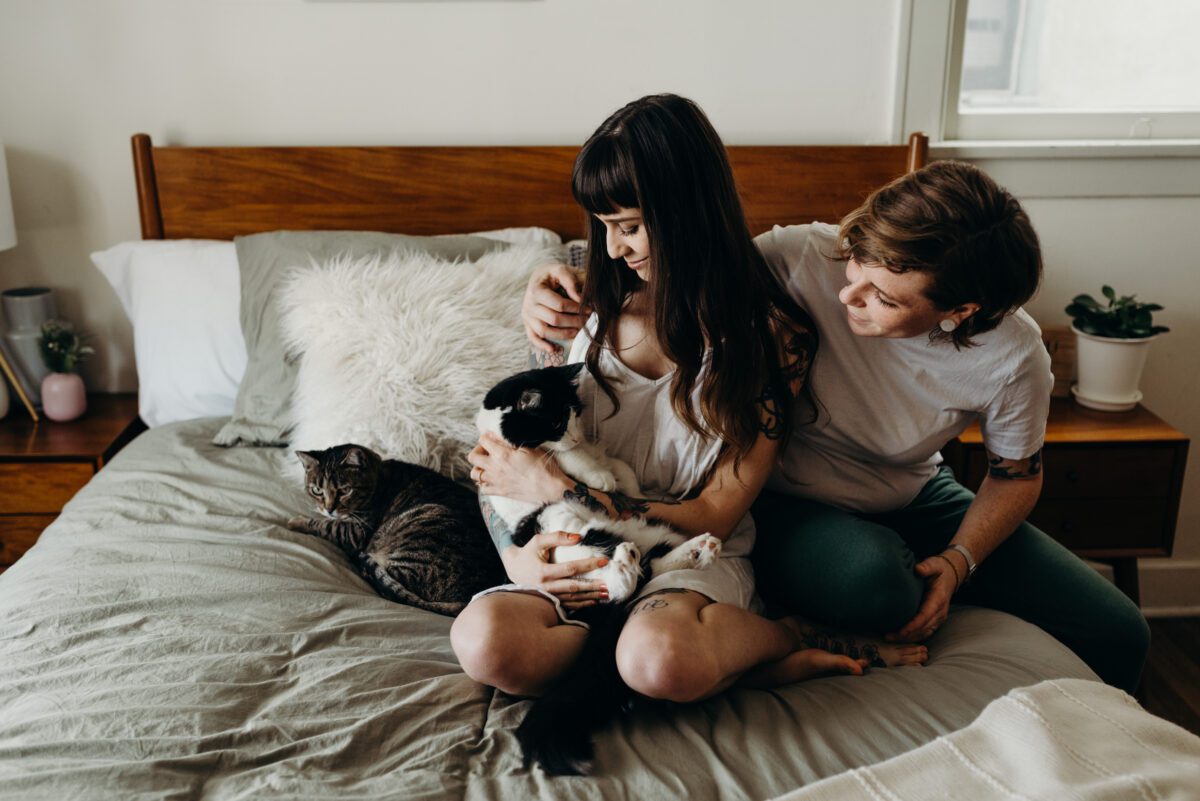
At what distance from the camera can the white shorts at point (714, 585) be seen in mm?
1334

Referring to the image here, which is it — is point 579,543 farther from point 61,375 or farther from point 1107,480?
point 61,375

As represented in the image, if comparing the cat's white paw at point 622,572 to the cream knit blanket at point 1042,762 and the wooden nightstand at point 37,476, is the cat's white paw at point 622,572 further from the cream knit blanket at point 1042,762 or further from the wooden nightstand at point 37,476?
the wooden nightstand at point 37,476

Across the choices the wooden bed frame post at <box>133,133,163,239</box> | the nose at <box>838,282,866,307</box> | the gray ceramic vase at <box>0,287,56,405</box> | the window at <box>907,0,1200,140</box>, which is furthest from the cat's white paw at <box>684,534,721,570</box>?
the gray ceramic vase at <box>0,287,56,405</box>

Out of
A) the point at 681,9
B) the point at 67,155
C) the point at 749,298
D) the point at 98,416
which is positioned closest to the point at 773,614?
the point at 749,298

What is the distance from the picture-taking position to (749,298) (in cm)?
143

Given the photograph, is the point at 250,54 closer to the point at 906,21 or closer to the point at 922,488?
the point at 906,21

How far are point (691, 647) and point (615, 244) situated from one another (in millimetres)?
590

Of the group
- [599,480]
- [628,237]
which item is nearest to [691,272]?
[628,237]

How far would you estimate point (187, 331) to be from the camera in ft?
7.16

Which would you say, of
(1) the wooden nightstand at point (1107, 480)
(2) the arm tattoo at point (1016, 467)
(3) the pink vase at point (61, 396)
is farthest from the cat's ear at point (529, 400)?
(3) the pink vase at point (61, 396)

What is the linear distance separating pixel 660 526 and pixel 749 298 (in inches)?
14.8

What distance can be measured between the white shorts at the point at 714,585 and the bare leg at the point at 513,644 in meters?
0.04

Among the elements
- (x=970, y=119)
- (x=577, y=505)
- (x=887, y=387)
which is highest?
(x=970, y=119)

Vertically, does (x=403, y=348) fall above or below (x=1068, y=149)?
below
